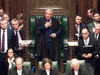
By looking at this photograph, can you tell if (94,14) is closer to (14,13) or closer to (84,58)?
(84,58)

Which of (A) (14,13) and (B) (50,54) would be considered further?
(A) (14,13)

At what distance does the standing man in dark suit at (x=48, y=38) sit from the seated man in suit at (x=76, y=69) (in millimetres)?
1112

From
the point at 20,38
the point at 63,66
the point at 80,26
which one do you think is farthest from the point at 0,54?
the point at 80,26

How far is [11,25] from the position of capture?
24.0 feet

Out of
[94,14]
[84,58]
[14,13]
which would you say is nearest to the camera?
[84,58]

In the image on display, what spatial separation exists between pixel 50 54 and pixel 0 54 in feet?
3.79

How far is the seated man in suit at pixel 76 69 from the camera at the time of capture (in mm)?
5846

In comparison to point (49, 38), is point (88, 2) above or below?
above

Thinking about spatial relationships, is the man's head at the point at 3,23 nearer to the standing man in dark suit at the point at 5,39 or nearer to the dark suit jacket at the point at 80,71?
the standing man in dark suit at the point at 5,39

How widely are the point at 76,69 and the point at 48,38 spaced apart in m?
1.35

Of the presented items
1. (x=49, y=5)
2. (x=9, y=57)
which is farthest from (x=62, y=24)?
(x=9, y=57)

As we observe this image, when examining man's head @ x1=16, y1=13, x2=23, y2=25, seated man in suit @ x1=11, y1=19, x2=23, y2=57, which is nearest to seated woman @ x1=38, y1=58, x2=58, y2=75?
seated man in suit @ x1=11, y1=19, x2=23, y2=57

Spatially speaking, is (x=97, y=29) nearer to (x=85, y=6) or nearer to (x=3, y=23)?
(x=3, y=23)

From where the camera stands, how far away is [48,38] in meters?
6.95
